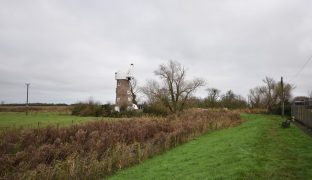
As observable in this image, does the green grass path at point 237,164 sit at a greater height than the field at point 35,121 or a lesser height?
lesser

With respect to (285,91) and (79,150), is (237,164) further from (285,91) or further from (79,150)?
(285,91)

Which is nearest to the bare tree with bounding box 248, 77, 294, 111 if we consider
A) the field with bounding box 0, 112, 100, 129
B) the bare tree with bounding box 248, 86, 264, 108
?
the bare tree with bounding box 248, 86, 264, 108

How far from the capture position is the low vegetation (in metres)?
13.8

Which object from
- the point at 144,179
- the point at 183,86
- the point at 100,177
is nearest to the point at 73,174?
the point at 100,177

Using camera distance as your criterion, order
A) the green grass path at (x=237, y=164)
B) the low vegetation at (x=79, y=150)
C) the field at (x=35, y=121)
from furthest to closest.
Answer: the field at (x=35, y=121) < the low vegetation at (x=79, y=150) < the green grass path at (x=237, y=164)

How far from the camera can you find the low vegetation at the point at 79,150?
45.3 ft

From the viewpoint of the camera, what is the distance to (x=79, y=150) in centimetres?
1741

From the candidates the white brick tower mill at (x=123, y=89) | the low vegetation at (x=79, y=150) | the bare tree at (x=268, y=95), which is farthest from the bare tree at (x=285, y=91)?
the low vegetation at (x=79, y=150)

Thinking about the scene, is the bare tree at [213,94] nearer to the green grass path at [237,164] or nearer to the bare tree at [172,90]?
the bare tree at [172,90]

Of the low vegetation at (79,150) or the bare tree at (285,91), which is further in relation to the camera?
the bare tree at (285,91)

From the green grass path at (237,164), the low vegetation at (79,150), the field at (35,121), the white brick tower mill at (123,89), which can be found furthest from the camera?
the white brick tower mill at (123,89)

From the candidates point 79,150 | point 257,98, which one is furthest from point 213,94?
point 79,150

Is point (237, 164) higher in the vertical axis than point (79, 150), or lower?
higher

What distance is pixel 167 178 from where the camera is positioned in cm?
1222
